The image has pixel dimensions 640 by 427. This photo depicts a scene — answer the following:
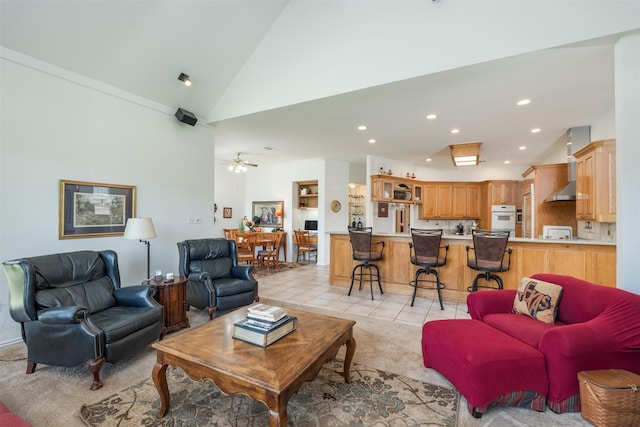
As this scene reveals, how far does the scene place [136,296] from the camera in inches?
109

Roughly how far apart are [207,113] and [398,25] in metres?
3.10

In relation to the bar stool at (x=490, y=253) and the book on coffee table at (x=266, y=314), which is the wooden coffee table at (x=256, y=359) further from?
the bar stool at (x=490, y=253)

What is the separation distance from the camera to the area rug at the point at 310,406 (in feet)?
5.81

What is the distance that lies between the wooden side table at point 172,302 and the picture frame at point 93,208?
38.4 inches

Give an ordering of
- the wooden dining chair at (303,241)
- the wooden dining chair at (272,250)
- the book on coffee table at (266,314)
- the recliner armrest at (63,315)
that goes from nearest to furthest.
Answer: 1. the book on coffee table at (266,314)
2. the recliner armrest at (63,315)
3. the wooden dining chair at (272,250)
4. the wooden dining chair at (303,241)

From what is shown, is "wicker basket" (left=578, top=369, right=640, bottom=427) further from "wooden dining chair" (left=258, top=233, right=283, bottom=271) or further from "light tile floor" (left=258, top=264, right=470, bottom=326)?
"wooden dining chair" (left=258, top=233, right=283, bottom=271)

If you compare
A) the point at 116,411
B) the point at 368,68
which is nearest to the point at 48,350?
the point at 116,411

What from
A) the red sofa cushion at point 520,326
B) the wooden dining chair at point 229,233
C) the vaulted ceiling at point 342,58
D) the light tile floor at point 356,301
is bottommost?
the light tile floor at point 356,301

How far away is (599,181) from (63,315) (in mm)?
5557

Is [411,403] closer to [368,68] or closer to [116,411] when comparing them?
[116,411]

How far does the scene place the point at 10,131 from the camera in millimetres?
2789

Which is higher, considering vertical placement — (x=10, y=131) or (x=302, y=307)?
(x=10, y=131)

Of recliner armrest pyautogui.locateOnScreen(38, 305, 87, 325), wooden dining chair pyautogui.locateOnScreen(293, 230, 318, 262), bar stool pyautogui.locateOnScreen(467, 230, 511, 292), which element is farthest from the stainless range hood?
recliner armrest pyautogui.locateOnScreen(38, 305, 87, 325)

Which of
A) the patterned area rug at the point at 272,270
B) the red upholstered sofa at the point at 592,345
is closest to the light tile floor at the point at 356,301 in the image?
the patterned area rug at the point at 272,270
